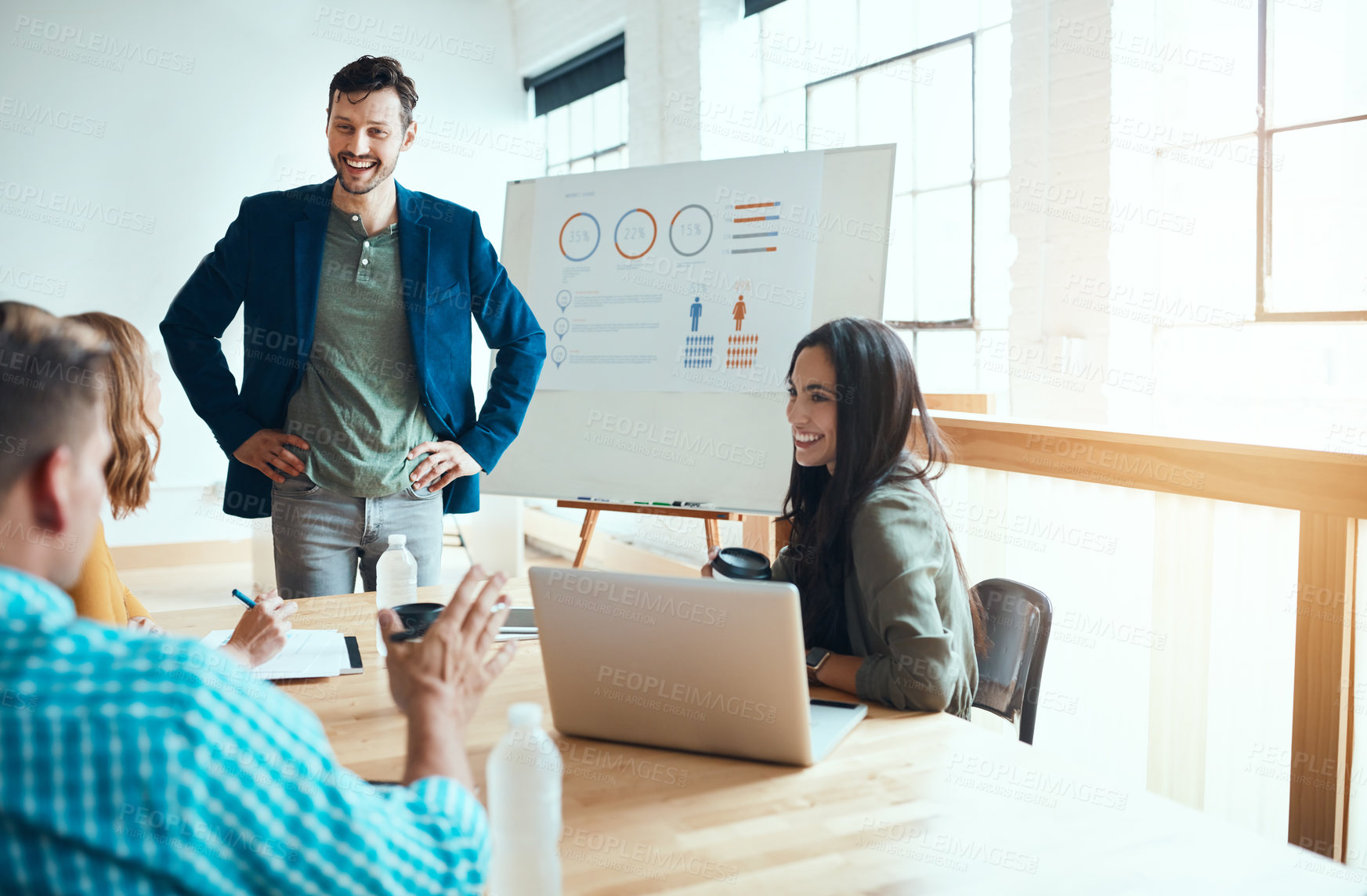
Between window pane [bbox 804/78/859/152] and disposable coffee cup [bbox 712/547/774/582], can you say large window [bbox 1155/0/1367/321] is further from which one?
disposable coffee cup [bbox 712/547/774/582]

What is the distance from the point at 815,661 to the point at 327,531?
45.6 inches

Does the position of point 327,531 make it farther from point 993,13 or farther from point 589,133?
point 589,133

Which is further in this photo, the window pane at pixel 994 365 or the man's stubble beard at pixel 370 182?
the window pane at pixel 994 365

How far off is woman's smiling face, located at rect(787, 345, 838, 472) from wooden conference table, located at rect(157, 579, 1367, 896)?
55cm

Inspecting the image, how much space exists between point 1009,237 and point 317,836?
2971mm

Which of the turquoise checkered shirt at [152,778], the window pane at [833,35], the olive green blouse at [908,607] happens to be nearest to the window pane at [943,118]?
the window pane at [833,35]

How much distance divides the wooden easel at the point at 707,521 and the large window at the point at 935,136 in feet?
2.86

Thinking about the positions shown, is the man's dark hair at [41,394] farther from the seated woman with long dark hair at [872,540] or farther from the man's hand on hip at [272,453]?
Result: the man's hand on hip at [272,453]

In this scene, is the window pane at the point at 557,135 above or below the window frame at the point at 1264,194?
above

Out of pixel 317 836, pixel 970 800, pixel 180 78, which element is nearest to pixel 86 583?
pixel 317 836

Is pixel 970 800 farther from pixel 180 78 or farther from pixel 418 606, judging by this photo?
pixel 180 78

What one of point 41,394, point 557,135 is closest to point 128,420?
point 41,394

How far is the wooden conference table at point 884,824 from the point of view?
0.90m

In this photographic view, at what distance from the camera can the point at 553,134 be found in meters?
6.07
